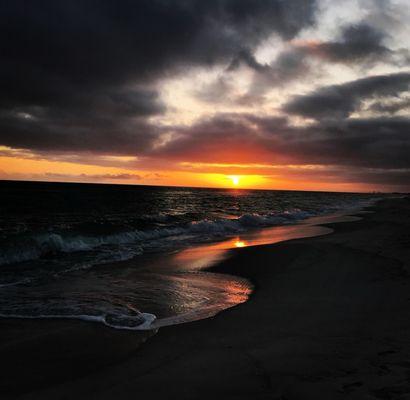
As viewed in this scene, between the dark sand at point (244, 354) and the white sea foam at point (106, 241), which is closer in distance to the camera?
the dark sand at point (244, 354)

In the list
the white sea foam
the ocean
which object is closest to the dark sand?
the ocean

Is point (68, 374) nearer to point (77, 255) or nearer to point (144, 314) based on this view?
point (144, 314)

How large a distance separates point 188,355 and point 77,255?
423 inches

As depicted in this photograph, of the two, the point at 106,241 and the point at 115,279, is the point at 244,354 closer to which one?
the point at 115,279

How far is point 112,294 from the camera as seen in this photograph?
8.30m

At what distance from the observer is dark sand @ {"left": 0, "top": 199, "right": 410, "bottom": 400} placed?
3957mm

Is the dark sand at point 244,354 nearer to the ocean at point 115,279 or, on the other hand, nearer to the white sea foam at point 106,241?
the ocean at point 115,279

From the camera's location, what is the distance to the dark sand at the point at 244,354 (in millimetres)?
3957

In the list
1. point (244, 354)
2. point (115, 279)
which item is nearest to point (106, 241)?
point (115, 279)

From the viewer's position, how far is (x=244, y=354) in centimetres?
487

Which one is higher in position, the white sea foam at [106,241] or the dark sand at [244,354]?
the dark sand at [244,354]

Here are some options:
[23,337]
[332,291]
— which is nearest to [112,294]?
[23,337]

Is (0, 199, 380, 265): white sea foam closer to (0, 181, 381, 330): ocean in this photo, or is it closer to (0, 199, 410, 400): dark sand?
(0, 181, 381, 330): ocean

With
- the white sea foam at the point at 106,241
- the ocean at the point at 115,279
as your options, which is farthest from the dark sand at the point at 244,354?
the white sea foam at the point at 106,241
